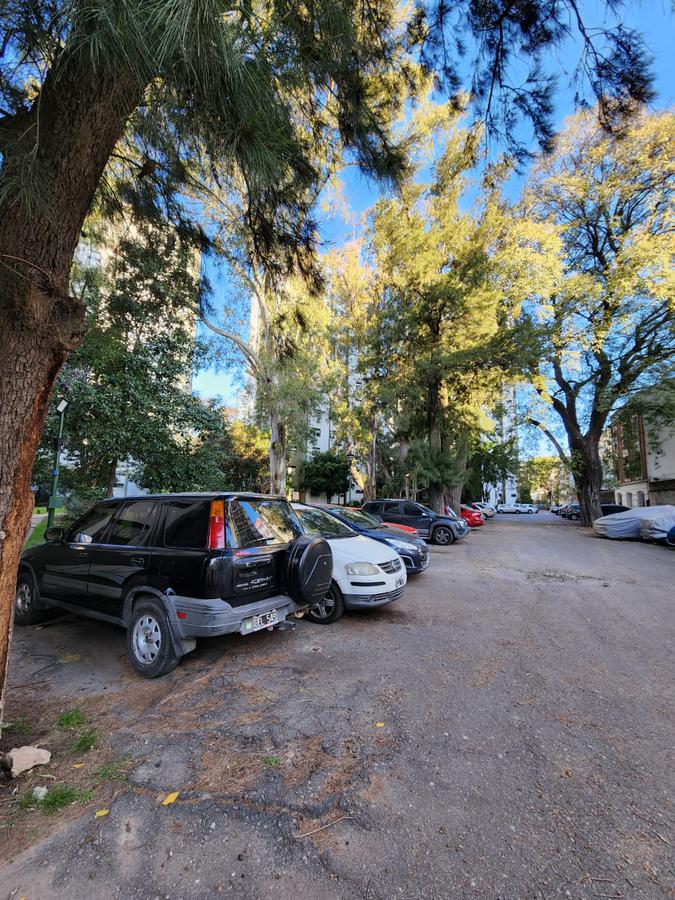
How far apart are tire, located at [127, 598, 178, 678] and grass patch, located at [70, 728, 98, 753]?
823 mm

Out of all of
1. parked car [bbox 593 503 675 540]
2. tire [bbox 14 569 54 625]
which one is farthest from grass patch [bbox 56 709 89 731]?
parked car [bbox 593 503 675 540]

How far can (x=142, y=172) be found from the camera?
14.3 ft

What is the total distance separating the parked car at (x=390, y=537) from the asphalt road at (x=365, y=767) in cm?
314

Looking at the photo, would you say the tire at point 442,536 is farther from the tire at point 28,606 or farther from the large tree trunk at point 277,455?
the tire at point 28,606

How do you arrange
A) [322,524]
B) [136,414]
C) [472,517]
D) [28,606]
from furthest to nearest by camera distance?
[472,517], [136,414], [322,524], [28,606]

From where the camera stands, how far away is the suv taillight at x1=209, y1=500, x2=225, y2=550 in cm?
375

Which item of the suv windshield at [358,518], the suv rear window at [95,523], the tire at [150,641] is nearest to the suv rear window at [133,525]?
the suv rear window at [95,523]

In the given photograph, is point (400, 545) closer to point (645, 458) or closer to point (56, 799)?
point (56, 799)

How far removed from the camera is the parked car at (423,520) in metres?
15.2

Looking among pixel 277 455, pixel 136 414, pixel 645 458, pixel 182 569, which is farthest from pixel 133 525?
pixel 645 458

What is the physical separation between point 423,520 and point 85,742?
13.5m

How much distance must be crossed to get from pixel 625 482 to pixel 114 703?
44583mm

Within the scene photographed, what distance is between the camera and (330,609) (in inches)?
216

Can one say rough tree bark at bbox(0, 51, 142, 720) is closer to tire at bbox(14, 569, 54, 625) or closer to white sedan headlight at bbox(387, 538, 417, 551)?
tire at bbox(14, 569, 54, 625)
